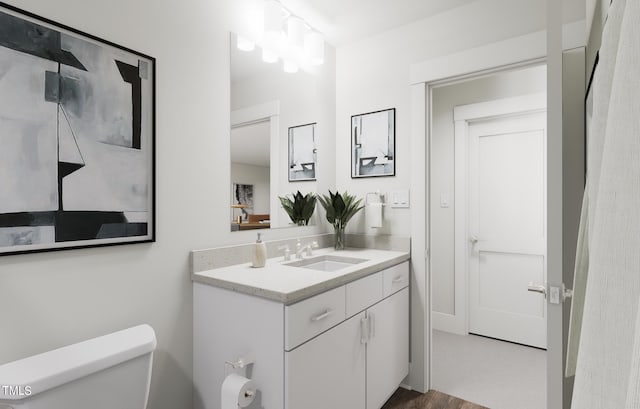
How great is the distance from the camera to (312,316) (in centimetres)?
140

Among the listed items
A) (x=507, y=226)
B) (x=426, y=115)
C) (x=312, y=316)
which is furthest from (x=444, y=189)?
(x=312, y=316)

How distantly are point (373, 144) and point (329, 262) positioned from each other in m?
0.90

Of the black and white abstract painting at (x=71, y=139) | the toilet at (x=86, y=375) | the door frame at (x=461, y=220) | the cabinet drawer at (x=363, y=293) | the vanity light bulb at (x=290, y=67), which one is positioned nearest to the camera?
the toilet at (x=86, y=375)

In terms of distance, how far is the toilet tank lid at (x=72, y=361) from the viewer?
95 cm

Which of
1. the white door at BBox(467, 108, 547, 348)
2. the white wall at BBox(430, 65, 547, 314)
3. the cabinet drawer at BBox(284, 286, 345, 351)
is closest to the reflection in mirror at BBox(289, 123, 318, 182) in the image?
the cabinet drawer at BBox(284, 286, 345, 351)

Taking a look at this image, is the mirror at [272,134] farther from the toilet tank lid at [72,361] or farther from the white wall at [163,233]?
the toilet tank lid at [72,361]

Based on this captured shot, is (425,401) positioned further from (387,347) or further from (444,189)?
(444,189)

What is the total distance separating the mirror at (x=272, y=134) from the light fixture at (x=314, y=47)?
11cm

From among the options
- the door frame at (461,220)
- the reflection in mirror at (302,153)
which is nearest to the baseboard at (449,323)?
the door frame at (461,220)

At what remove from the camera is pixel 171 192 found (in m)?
1.53

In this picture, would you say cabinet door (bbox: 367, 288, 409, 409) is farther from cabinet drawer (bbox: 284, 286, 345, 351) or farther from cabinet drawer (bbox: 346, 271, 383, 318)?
cabinet drawer (bbox: 284, 286, 345, 351)

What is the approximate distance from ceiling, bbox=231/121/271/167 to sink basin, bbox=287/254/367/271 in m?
0.66

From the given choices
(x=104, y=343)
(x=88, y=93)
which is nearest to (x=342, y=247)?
(x=104, y=343)

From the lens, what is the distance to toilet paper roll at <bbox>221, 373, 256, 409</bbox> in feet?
4.13
